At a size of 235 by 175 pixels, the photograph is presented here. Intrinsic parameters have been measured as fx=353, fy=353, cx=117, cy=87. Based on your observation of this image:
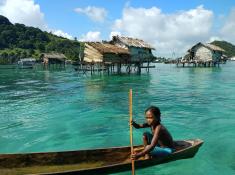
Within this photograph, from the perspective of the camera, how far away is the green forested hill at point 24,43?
130m

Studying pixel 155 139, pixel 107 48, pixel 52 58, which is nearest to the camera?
pixel 155 139

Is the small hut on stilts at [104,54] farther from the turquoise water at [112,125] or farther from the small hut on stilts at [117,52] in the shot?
the turquoise water at [112,125]

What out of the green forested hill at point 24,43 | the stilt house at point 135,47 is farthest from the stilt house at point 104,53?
the green forested hill at point 24,43

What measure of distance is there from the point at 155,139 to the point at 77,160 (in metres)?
2.17

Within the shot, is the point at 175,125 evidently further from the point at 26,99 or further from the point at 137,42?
the point at 137,42

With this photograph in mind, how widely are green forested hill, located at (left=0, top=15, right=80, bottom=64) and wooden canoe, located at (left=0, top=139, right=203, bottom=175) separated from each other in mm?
121138

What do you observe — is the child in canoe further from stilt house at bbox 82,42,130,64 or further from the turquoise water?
stilt house at bbox 82,42,130,64

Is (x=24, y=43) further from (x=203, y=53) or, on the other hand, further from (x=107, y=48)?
(x=107, y=48)

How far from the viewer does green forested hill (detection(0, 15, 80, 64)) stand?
426 ft

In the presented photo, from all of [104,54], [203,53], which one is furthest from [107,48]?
[203,53]

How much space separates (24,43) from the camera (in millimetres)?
146250

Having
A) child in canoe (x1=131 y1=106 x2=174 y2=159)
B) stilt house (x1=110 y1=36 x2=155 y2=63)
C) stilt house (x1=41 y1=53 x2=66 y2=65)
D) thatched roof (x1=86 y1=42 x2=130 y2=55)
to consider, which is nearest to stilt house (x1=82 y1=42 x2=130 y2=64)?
thatched roof (x1=86 y1=42 x2=130 y2=55)

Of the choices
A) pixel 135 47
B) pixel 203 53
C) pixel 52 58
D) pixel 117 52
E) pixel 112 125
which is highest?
pixel 135 47

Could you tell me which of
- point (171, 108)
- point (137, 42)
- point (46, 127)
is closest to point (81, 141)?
point (46, 127)
